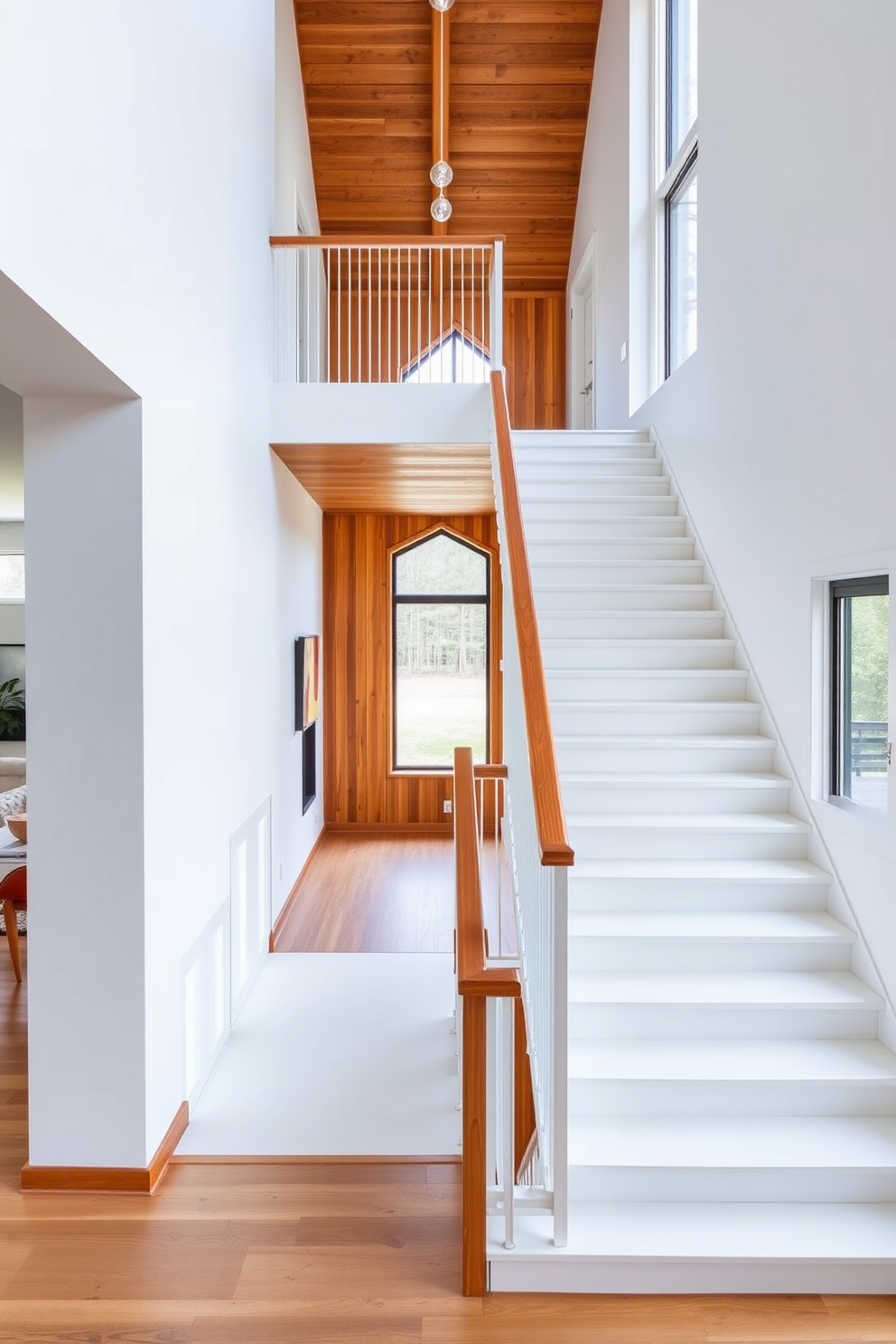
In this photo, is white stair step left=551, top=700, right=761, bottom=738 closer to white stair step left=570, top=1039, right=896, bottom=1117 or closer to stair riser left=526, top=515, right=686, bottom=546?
stair riser left=526, top=515, right=686, bottom=546

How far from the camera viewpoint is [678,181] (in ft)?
17.9

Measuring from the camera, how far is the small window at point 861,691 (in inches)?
114

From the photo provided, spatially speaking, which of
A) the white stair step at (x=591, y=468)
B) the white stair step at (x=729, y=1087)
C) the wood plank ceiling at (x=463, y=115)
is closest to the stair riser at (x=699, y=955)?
the white stair step at (x=729, y=1087)

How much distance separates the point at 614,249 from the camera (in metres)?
6.43

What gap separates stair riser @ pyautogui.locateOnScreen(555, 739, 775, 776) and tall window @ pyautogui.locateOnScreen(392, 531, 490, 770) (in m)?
4.42

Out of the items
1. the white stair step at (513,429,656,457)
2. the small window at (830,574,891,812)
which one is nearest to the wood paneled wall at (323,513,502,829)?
the white stair step at (513,429,656,457)

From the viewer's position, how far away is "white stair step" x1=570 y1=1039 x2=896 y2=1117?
249cm

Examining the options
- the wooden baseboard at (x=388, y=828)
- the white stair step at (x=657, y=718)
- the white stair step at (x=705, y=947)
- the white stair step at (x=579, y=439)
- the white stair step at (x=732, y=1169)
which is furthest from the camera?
the wooden baseboard at (x=388, y=828)

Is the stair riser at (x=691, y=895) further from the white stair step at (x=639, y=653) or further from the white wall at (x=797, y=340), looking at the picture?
the white stair step at (x=639, y=653)

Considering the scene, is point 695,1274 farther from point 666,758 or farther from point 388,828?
point 388,828

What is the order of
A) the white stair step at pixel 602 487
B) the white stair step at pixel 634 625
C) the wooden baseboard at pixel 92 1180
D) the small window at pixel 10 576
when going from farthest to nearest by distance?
the small window at pixel 10 576 < the white stair step at pixel 602 487 < the white stair step at pixel 634 625 < the wooden baseboard at pixel 92 1180

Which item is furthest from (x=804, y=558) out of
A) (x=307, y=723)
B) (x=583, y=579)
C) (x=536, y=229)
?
(x=536, y=229)

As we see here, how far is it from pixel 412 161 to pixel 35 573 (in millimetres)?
6443

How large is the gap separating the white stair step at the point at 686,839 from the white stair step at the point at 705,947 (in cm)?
36
